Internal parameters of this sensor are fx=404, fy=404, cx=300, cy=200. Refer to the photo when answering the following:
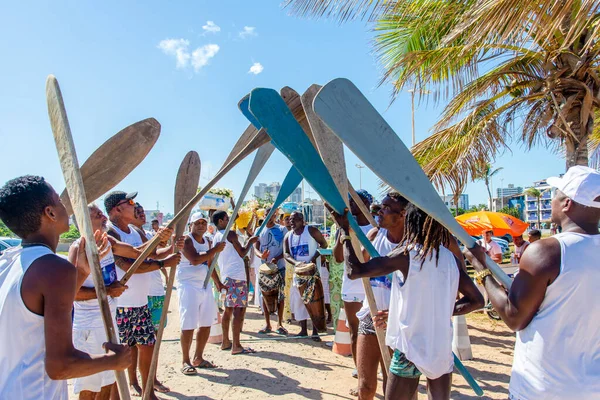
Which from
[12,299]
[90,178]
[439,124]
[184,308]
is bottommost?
[184,308]

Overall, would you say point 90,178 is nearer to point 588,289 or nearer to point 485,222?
point 588,289

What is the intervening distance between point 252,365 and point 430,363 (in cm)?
332

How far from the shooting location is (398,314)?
233 cm

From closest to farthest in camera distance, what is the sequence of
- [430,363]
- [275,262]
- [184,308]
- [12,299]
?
1. [12,299]
2. [430,363]
3. [184,308]
4. [275,262]

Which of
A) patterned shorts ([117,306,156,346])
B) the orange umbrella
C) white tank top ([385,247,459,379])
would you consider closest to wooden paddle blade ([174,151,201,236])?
patterned shorts ([117,306,156,346])

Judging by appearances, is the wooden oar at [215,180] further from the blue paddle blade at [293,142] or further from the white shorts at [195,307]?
the white shorts at [195,307]

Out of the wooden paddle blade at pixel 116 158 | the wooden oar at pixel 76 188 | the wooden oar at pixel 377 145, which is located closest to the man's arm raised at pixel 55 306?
the wooden oar at pixel 76 188

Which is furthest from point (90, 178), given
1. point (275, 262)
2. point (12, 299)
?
point (275, 262)

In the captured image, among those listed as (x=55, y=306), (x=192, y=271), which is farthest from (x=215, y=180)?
(x=192, y=271)

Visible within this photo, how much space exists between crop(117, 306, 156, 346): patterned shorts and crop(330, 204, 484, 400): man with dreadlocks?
7.46 feet

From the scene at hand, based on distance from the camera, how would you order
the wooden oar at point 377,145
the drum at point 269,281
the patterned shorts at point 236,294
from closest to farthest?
the wooden oar at point 377,145
the patterned shorts at point 236,294
the drum at point 269,281

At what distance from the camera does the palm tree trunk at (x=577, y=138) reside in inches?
223

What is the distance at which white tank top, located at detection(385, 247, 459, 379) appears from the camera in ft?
7.17

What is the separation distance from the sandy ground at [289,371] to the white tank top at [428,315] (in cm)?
202
